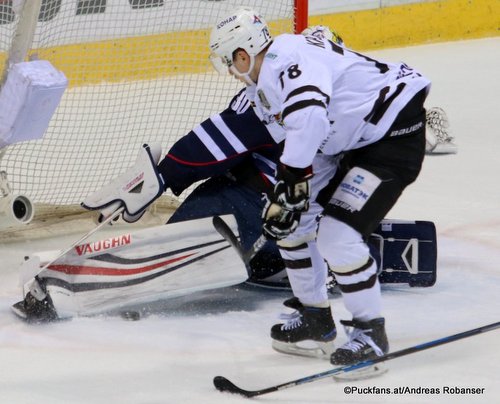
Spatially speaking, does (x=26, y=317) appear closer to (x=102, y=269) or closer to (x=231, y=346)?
(x=102, y=269)

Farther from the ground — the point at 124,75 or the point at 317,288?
the point at 317,288

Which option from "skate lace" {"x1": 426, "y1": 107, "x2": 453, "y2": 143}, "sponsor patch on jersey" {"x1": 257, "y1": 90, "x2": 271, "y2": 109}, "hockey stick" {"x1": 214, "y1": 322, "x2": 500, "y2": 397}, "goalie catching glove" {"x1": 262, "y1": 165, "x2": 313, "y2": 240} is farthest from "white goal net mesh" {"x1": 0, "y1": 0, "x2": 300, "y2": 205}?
"hockey stick" {"x1": 214, "y1": 322, "x2": 500, "y2": 397}

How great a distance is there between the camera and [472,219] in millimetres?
4422

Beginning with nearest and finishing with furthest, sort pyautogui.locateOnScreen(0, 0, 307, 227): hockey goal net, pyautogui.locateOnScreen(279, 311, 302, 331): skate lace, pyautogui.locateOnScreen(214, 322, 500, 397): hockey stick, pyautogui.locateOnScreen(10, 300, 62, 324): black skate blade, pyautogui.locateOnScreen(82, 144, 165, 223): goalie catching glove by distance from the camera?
pyautogui.locateOnScreen(214, 322, 500, 397): hockey stick → pyautogui.locateOnScreen(279, 311, 302, 331): skate lace → pyautogui.locateOnScreen(10, 300, 62, 324): black skate blade → pyautogui.locateOnScreen(82, 144, 165, 223): goalie catching glove → pyautogui.locateOnScreen(0, 0, 307, 227): hockey goal net

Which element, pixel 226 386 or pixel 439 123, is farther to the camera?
pixel 439 123

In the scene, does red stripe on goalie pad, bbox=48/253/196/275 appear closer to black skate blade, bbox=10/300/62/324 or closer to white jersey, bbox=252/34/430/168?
black skate blade, bbox=10/300/62/324

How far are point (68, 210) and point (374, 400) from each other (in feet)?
6.64

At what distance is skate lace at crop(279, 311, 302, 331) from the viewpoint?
3051mm

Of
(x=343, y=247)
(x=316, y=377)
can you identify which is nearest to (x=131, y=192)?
(x=343, y=247)

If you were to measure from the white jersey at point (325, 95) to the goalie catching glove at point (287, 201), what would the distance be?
5cm

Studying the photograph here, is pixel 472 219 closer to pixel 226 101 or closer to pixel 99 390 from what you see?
pixel 226 101

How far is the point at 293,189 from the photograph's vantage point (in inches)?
108

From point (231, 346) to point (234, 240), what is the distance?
40 centimetres

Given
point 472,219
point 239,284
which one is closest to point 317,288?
point 239,284
